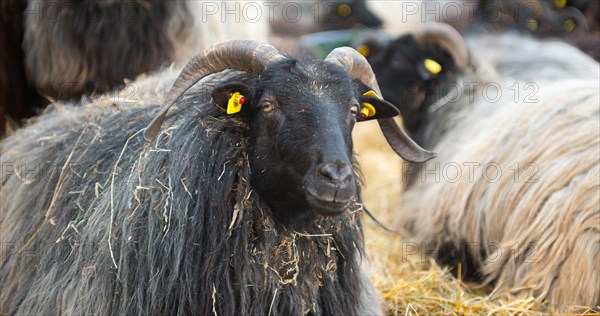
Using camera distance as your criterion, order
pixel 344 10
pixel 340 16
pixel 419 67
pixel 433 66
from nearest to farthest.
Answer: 1. pixel 433 66
2. pixel 419 67
3. pixel 344 10
4. pixel 340 16

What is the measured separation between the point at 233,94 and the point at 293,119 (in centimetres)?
36

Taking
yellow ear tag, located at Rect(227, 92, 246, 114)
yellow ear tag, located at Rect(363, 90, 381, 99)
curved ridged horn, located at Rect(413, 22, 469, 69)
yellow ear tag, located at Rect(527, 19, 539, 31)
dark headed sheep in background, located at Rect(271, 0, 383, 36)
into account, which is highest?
yellow ear tag, located at Rect(227, 92, 246, 114)

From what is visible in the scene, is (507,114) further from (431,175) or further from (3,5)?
(3,5)

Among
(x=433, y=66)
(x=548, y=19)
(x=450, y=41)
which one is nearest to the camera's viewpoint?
(x=450, y=41)

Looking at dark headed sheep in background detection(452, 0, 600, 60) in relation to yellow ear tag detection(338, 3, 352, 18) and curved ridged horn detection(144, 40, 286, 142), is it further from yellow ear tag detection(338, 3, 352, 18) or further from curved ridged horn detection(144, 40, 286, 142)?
curved ridged horn detection(144, 40, 286, 142)

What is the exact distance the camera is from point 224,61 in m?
3.55

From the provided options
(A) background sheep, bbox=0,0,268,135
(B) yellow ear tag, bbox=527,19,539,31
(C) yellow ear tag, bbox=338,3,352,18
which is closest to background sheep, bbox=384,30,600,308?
(B) yellow ear tag, bbox=527,19,539,31

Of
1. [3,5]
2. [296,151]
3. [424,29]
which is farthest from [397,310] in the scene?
[3,5]

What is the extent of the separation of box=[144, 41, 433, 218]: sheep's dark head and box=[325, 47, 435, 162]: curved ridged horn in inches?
0.6

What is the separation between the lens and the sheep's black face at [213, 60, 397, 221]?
10.3 feet

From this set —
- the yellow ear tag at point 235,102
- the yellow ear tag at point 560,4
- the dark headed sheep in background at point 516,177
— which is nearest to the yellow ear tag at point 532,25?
the yellow ear tag at point 560,4

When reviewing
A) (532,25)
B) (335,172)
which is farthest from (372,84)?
(532,25)

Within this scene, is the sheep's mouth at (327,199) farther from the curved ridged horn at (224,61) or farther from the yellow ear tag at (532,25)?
the yellow ear tag at (532,25)

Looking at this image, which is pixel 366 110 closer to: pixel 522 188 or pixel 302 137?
pixel 302 137
